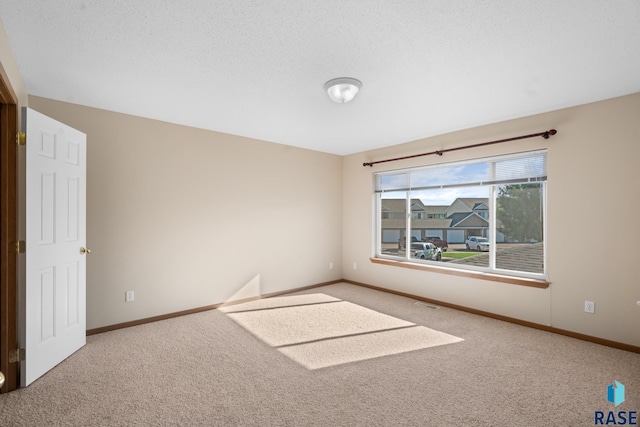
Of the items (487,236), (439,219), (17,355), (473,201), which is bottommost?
(17,355)

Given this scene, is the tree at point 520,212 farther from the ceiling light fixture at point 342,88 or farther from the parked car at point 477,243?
the ceiling light fixture at point 342,88

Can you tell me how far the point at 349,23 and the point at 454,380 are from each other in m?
2.70

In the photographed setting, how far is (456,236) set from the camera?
454 centimetres

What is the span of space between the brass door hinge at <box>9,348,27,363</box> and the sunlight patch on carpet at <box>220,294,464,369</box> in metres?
1.87

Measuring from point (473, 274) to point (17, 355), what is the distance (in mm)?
4648

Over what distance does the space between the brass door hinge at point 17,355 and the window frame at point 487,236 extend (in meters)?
4.37

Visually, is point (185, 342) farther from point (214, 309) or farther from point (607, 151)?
point (607, 151)

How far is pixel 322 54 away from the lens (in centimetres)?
230

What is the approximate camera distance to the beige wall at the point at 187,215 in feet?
11.2

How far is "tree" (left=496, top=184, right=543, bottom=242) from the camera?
3691mm

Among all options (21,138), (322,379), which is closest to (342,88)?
(322,379)

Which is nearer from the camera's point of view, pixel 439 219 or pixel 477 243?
pixel 477 243


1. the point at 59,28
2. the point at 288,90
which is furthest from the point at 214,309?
the point at 59,28

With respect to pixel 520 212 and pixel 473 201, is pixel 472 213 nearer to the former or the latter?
pixel 473 201
